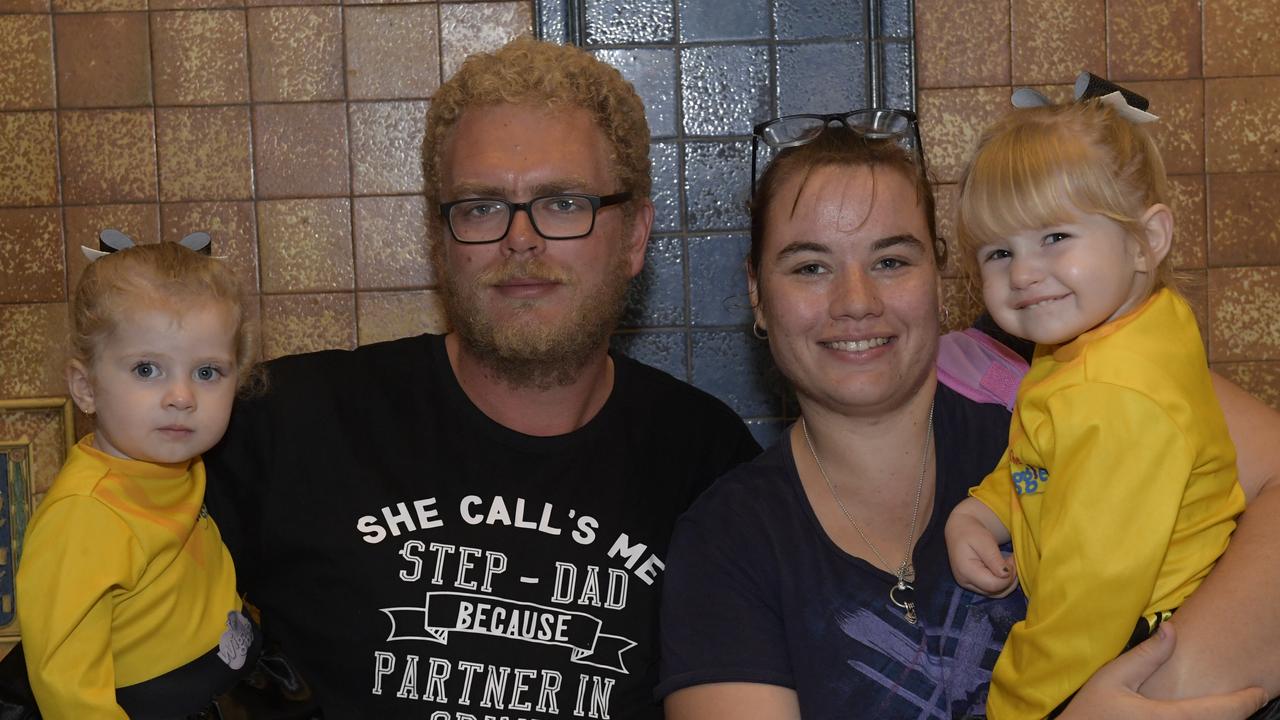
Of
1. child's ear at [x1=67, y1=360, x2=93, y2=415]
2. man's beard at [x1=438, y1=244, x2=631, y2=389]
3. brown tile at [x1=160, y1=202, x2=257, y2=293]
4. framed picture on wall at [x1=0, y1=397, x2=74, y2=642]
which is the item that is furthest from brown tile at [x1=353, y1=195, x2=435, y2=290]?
child's ear at [x1=67, y1=360, x2=93, y2=415]

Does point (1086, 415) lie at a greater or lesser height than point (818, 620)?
greater

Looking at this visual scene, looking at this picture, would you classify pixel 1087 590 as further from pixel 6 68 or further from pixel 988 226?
pixel 6 68

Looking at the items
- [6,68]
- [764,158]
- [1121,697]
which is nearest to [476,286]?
[764,158]

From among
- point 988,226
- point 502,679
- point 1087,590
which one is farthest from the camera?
point 502,679

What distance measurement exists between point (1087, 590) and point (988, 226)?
506mm

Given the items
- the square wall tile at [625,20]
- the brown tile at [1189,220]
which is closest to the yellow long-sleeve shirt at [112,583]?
the square wall tile at [625,20]

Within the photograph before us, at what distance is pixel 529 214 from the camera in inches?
77.9

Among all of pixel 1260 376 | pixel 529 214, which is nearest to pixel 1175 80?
pixel 1260 376

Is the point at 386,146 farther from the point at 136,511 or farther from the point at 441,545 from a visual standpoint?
the point at 136,511

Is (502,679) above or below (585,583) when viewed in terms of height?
below

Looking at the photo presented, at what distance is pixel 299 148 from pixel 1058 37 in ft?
5.94

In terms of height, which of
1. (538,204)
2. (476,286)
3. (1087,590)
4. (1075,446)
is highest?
(538,204)

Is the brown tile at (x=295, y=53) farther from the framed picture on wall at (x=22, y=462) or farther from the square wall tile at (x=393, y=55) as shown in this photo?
the framed picture on wall at (x=22, y=462)

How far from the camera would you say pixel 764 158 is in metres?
2.52
